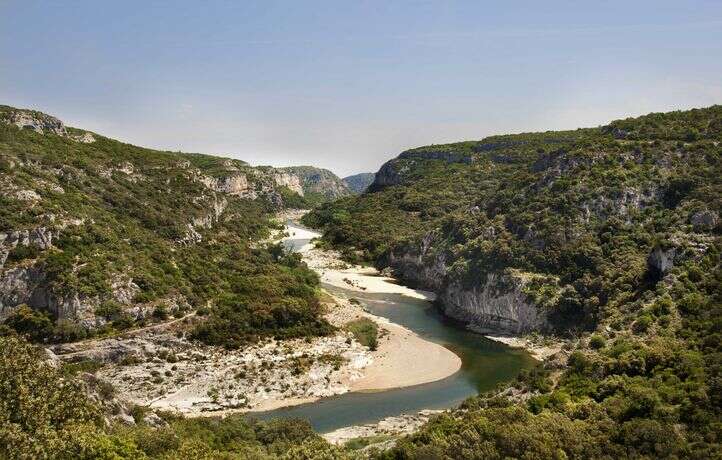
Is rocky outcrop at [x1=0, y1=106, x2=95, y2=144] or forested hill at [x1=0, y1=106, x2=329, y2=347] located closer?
forested hill at [x1=0, y1=106, x2=329, y2=347]

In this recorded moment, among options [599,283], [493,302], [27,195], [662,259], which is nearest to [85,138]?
[27,195]

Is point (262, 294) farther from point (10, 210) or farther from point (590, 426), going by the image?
point (590, 426)

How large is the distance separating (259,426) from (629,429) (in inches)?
981

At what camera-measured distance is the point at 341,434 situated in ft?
141

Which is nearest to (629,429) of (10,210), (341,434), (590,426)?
(590,426)

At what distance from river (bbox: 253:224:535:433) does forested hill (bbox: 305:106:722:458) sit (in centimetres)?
625

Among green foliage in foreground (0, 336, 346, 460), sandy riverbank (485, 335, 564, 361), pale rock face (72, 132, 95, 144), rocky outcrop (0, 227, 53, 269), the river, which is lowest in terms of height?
the river

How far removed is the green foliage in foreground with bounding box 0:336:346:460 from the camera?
74.3 feet

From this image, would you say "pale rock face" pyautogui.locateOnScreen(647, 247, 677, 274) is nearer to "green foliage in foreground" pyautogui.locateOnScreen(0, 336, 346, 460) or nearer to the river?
the river

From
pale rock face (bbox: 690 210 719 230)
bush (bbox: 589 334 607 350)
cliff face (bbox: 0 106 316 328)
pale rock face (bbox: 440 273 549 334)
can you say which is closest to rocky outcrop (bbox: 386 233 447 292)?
pale rock face (bbox: 440 273 549 334)

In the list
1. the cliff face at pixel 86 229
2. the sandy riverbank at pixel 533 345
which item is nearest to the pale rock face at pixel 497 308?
the sandy riverbank at pixel 533 345

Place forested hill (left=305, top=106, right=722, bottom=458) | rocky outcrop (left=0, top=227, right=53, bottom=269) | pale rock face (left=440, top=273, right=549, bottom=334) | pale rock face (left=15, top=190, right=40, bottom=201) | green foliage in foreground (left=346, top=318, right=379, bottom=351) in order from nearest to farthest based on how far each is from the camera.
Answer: forested hill (left=305, top=106, right=722, bottom=458) < rocky outcrop (left=0, top=227, right=53, bottom=269) < pale rock face (left=15, top=190, right=40, bottom=201) < green foliage in foreground (left=346, top=318, right=379, bottom=351) < pale rock face (left=440, top=273, right=549, bottom=334)

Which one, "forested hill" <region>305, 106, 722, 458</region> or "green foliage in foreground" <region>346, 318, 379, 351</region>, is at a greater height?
"forested hill" <region>305, 106, 722, 458</region>

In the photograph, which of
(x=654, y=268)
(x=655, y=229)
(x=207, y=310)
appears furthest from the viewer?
(x=655, y=229)
